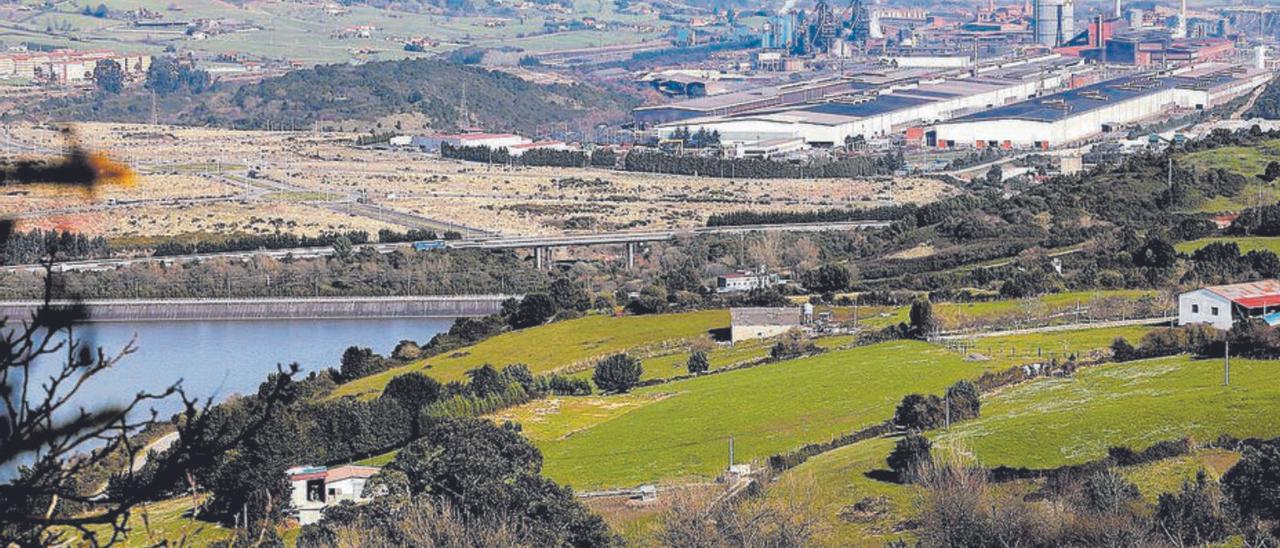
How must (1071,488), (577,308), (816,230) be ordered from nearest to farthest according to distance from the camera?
1. (1071,488)
2. (577,308)
3. (816,230)

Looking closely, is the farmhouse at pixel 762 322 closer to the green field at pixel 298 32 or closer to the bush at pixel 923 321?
the bush at pixel 923 321

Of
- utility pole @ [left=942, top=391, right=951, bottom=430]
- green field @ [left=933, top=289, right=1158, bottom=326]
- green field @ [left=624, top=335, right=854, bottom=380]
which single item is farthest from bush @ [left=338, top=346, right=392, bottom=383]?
utility pole @ [left=942, top=391, right=951, bottom=430]

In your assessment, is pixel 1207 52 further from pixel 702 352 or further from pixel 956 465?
pixel 956 465

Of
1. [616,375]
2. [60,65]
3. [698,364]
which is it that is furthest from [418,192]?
[60,65]

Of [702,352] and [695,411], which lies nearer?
[695,411]

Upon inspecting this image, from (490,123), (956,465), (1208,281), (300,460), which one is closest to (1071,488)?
(956,465)

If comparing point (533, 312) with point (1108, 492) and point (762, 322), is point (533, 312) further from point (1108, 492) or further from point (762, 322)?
point (1108, 492)

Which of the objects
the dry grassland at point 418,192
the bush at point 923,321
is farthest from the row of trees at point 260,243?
the bush at point 923,321
